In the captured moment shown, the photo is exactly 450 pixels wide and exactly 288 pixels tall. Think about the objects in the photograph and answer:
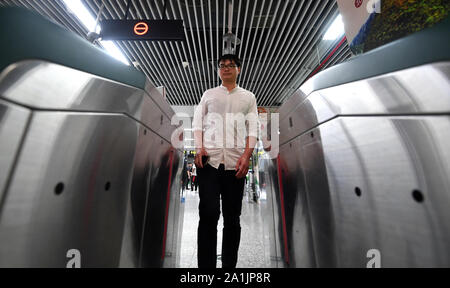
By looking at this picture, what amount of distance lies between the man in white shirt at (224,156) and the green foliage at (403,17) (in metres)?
0.86

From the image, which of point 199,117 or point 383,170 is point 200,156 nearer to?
point 199,117

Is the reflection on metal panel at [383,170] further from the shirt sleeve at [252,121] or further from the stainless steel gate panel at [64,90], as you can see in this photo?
the stainless steel gate panel at [64,90]

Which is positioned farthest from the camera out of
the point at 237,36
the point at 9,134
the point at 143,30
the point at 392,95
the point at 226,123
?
the point at 237,36

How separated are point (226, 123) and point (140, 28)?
2.75 metres

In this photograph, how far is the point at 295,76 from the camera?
5.28 meters

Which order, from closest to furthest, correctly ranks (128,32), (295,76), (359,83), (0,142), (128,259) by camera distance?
(0,142) → (359,83) → (128,259) → (128,32) → (295,76)

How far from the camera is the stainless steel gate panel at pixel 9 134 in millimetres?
408

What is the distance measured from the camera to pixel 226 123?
3.55ft

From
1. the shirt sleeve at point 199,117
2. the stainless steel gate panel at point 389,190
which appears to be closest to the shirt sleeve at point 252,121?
the shirt sleeve at point 199,117

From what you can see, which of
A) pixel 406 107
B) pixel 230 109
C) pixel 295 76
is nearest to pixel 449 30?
pixel 406 107

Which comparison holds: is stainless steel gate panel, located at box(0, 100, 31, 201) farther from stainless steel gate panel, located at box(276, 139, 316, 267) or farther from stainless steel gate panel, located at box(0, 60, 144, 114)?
stainless steel gate panel, located at box(276, 139, 316, 267)

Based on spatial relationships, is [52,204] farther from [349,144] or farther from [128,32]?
[128,32]

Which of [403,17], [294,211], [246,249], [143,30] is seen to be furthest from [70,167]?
[143,30]

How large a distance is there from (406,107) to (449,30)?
188 mm
